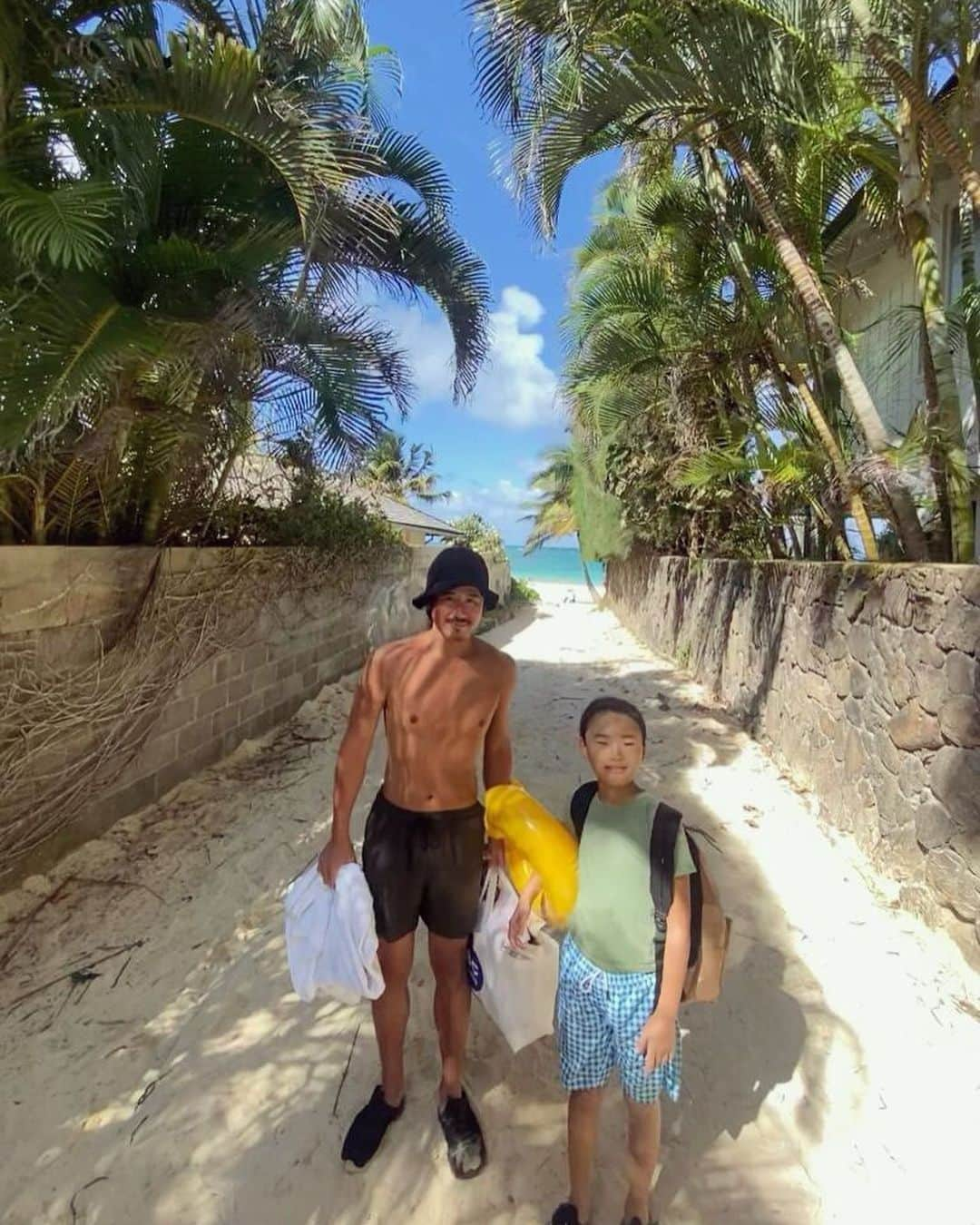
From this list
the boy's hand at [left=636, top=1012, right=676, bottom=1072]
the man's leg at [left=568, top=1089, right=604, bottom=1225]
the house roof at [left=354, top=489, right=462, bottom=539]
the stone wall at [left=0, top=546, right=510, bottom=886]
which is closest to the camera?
the boy's hand at [left=636, top=1012, right=676, bottom=1072]

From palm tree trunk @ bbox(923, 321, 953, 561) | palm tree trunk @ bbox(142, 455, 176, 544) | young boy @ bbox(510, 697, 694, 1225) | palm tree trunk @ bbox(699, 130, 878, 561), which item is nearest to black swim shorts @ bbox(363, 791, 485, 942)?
young boy @ bbox(510, 697, 694, 1225)

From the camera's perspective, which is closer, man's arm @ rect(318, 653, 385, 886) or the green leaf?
man's arm @ rect(318, 653, 385, 886)

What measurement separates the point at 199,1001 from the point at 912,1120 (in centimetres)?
262

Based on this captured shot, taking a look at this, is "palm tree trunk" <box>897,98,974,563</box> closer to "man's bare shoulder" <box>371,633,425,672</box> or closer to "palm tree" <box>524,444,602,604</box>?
"man's bare shoulder" <box>371,633,425,672</box>

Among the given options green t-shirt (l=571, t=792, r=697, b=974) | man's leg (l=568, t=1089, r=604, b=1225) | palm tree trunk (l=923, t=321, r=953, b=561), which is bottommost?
man's leg (l=568, t=1089, r=604, b=1225)

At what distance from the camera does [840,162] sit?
4766 mm

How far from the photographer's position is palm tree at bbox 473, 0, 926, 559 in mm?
3705

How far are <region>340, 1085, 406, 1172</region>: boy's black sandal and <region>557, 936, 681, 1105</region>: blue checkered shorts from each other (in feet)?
2.41

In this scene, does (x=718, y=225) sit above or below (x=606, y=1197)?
above

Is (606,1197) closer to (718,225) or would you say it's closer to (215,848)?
(215,848)

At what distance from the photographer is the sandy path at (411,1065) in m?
1.92

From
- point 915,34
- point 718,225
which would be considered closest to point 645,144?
point 718,225

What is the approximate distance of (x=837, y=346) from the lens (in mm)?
4406

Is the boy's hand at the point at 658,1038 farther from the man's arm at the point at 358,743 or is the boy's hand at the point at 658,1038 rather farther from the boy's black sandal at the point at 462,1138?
the man's arm at the point at 358,743
